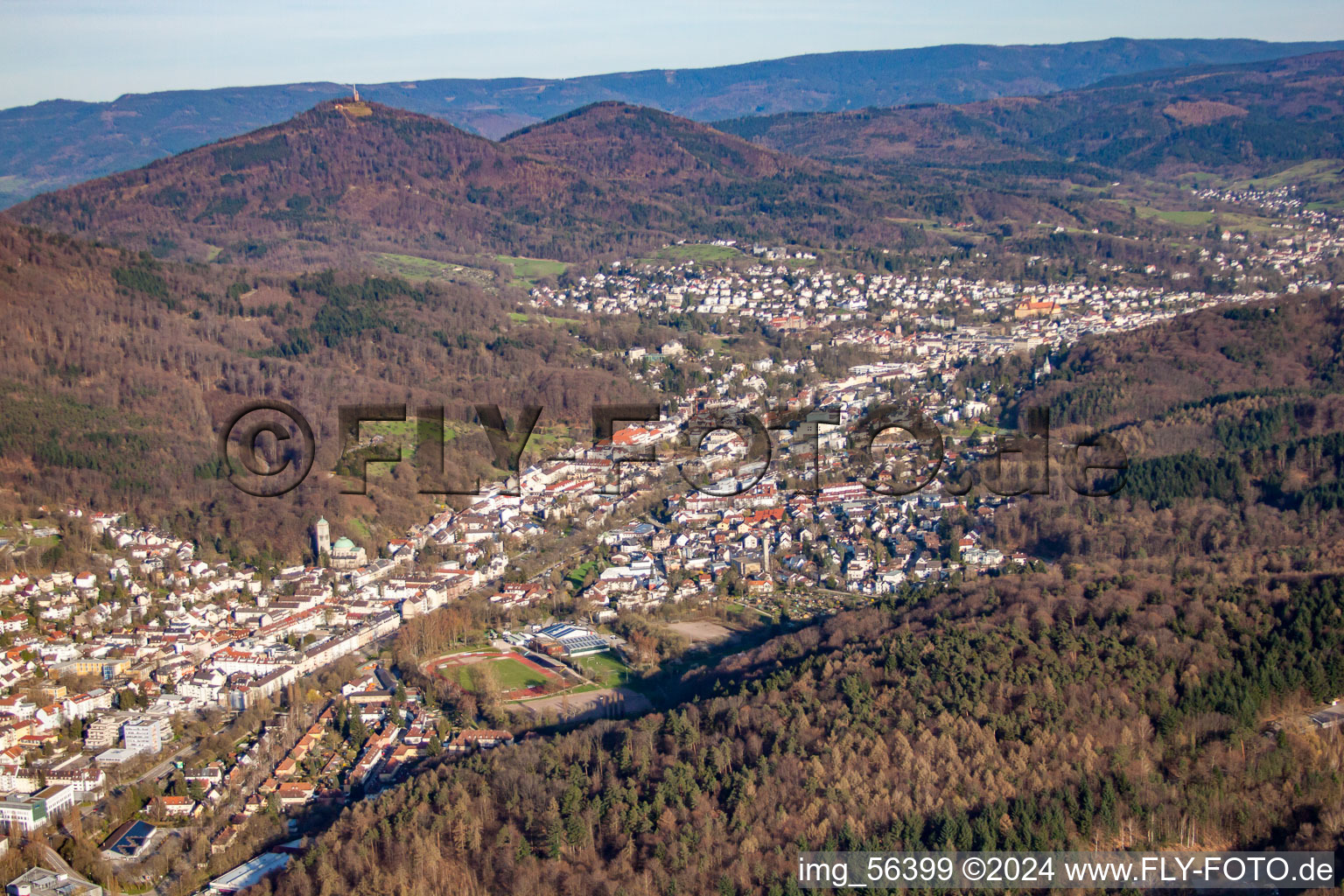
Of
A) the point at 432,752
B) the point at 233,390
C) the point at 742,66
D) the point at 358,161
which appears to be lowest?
the point at 432,752

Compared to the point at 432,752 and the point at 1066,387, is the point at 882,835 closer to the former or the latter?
the point at 432,752

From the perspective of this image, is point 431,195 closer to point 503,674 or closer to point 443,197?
point 443,197

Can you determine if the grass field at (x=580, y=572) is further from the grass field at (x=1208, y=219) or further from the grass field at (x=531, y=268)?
the grass field at (x=1208, y=219)

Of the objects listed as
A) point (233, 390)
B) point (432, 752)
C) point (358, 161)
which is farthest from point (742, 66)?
point (432, 752)

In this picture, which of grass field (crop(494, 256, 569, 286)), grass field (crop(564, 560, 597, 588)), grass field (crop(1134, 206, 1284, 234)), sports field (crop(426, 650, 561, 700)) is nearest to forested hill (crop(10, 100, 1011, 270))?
grass field (crop(494, 256, 569, 286))

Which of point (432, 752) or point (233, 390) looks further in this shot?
point (233, 390)

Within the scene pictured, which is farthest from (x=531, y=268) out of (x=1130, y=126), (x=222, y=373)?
(x=1130, y=126)
